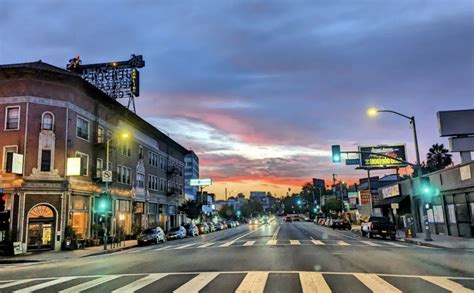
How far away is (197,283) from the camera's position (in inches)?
445

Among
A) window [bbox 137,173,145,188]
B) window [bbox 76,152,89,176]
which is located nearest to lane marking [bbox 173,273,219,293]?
window [bbox 76,152,89,176]

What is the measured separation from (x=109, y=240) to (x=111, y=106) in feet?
42.5

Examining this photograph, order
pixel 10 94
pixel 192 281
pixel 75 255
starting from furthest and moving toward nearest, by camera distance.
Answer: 1. pixel 10 94
2. pixel 75 255
3. pixel 192 281

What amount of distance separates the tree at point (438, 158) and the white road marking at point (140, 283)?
257 feet

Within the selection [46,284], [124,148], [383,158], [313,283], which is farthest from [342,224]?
[46,284]

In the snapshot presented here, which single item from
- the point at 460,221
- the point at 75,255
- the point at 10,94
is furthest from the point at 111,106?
the point at 460,221

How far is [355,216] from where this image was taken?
8431 cm

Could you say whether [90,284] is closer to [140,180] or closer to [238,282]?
[238,282]

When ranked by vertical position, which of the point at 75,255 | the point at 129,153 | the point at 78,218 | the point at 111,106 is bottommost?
the point at 75,255

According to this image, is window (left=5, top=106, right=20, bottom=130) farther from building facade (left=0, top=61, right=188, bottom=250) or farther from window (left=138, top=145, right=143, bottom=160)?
window (left=138, top=145, right=143, bottom=160)

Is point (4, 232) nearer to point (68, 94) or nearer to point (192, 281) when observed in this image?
point (68, 94)

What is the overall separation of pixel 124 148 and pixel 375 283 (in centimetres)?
3894

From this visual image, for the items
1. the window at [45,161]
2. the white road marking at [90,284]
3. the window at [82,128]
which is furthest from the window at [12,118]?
the white road marking at [90,284]

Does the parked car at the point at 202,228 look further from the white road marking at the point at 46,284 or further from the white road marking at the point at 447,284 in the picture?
the white road marking at the point at 447,284
